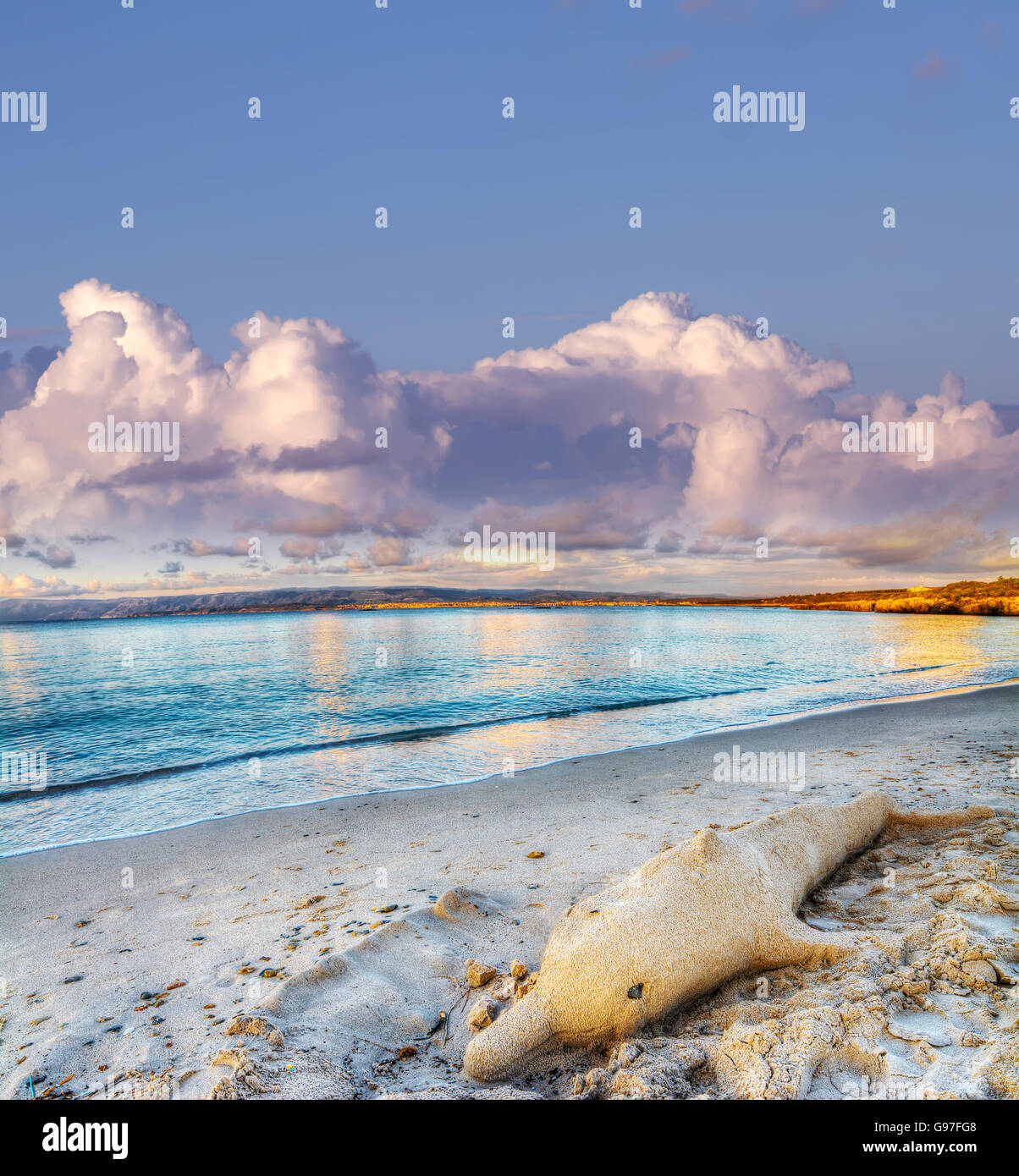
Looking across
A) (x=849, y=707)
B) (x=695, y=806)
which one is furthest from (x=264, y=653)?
(x=695, y=806)

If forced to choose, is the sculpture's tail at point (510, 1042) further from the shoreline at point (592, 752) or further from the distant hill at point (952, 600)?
the distant hill at point (952, 600)

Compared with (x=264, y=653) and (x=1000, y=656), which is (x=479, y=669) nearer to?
(x=264, y=653)

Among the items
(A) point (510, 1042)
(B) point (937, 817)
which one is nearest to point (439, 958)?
(A) point (510, 1042)

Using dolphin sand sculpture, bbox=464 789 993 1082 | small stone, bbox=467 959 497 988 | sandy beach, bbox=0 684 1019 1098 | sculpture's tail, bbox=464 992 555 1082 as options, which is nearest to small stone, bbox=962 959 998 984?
sandy beach, bbox=0 684 1019 1098

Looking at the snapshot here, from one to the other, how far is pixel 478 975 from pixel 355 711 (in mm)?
16202

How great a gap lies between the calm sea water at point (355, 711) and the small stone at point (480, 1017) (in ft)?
24.1

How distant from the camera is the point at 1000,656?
33.1 meters

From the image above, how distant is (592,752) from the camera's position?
42.8 feet

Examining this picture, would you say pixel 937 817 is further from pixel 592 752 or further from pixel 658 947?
A: pixel 592 752

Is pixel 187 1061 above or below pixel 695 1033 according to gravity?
below

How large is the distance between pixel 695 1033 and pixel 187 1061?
2760 mm

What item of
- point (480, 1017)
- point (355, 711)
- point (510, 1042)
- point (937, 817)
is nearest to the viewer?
point (510, 1042)

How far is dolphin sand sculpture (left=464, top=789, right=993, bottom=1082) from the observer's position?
3250mm

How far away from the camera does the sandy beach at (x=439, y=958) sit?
9.52ft
